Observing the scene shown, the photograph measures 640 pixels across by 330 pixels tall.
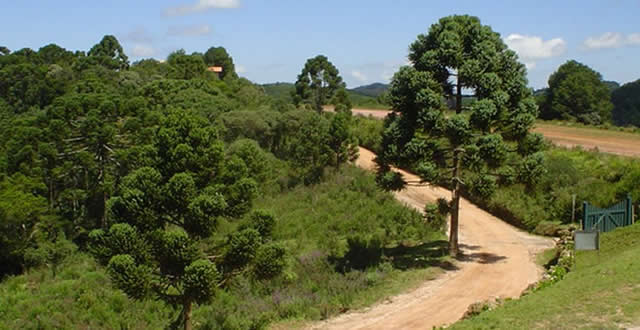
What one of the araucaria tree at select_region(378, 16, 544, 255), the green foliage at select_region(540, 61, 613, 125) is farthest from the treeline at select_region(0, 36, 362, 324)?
the green foliage at select_region(540, 61, 613, 125)

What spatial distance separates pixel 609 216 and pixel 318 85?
105 ft

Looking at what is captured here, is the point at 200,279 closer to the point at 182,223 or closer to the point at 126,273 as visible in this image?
the point at 126,273

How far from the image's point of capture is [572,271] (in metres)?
15.1

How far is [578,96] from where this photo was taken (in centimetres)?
4703

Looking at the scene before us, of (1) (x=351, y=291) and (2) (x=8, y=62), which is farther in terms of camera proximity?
(2) (x=8, y=62)

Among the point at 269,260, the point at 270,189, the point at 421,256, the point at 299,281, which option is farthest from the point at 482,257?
the point at 270,189

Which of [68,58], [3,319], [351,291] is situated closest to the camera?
[351,291]

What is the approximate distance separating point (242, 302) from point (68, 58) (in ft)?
Result: 186

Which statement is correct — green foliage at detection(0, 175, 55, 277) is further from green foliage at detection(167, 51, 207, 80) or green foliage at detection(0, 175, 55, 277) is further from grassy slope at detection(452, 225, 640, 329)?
green foliage at detection(167, 51, 207, 80)

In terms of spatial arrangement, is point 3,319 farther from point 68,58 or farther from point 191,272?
point 68,58

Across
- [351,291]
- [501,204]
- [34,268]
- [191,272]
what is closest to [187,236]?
[191,272]

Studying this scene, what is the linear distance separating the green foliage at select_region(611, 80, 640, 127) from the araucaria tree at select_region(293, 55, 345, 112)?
32.3 metres

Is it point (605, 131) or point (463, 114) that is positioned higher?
point (463, 114)

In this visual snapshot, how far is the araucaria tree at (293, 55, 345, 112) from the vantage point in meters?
48.5
